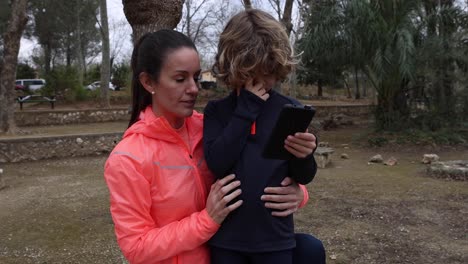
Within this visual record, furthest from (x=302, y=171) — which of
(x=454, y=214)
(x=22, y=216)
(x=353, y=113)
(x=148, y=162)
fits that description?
(x=353, y=113)

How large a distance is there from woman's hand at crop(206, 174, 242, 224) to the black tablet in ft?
0.41

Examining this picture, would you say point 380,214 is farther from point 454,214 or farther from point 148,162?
point 148,162

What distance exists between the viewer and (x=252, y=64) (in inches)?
51.4

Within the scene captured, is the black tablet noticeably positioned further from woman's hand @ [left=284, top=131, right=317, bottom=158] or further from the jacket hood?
the jacket hood

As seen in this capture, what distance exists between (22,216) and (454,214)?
482cm

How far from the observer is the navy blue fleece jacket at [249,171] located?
1.30 metres

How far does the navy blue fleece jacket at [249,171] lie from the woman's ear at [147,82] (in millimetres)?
231

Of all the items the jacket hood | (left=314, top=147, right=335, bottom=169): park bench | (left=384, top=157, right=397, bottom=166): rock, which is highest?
the jacket hood

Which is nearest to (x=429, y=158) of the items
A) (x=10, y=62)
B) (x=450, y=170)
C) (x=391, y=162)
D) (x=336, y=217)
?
(x=391, y=162)

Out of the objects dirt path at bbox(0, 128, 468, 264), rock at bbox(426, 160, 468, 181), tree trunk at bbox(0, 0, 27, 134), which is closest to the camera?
dirt path at bbox(0, 128, 468, 264)

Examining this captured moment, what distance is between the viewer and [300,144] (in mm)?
1267

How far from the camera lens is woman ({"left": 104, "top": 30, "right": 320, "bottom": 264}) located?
1.24 metres

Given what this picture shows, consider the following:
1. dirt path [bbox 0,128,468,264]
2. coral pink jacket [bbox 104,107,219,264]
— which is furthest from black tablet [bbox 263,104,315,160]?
dirt path [bbox 0,128,468,264]

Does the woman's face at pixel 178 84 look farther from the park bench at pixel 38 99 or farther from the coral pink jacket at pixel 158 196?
the park bench at pixel 38 99
